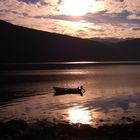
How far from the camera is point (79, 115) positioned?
47.2 meters

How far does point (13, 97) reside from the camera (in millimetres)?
67750

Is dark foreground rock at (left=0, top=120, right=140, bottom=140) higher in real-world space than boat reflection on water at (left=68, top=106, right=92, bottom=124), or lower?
higher

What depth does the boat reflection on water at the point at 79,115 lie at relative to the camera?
4306 centimetres

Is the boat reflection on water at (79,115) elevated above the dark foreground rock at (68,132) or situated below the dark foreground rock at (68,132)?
below

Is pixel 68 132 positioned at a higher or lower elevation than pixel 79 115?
higher

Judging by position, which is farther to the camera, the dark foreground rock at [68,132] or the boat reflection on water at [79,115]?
the boat reflection on water at [79,115]

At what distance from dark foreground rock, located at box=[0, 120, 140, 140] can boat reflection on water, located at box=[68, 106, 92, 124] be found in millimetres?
5312

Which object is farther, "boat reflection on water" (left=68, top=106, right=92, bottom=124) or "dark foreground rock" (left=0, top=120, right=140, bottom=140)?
"boat reflection on water" (left=68, top=106, right=92, bottom=124)

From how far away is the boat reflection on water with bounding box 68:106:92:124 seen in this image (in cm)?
4306

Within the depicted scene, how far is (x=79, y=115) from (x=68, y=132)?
12977mm

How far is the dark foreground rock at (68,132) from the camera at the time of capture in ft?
98.3

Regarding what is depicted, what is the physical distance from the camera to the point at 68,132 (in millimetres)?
34344

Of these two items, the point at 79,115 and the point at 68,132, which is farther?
the point at 79,115

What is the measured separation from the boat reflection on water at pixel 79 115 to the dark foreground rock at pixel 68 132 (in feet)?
17.4
